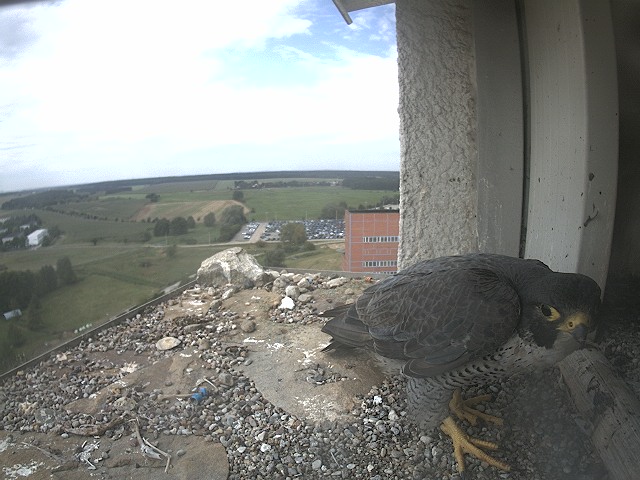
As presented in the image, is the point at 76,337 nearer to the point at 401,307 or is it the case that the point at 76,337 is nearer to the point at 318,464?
the point at 318,464

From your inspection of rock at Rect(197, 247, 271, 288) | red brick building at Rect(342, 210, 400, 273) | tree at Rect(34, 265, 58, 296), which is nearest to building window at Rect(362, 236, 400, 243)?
red brick building at Rect(342, 210, 400, 273)

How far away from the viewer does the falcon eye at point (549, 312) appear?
1.72 meters

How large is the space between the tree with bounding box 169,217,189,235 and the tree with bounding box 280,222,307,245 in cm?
61

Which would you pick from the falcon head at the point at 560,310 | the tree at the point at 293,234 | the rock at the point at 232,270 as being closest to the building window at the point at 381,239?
the tree at the point at 293,234

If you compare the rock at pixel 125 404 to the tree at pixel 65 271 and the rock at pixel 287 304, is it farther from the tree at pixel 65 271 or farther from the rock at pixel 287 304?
the rock at pixel 287 304

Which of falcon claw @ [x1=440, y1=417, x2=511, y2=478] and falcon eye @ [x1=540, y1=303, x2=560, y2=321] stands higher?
falcon eye @ [x1=540, y1=303, x2=560, y2=321]

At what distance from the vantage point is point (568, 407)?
200 centimetres

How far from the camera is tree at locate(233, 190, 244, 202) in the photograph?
88.2 inches

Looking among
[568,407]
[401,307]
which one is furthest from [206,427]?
[568,407]

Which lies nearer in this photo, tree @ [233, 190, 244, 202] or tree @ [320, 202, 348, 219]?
tree @ [233, 190, 244, 202]

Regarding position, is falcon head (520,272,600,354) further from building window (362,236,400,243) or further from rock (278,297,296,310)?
rock (278,297,296,310)

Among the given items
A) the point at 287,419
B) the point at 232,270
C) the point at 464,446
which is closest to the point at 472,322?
the point at 464,446

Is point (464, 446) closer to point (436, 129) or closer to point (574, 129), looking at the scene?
point (574, 129)

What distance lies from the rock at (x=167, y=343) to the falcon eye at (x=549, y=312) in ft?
5.79
